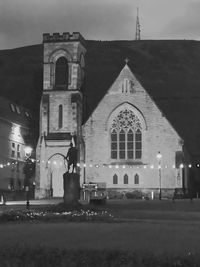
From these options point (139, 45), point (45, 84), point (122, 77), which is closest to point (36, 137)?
point (45, 84)

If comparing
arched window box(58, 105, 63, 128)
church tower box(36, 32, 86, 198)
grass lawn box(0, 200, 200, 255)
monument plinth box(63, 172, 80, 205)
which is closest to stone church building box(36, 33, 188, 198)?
church tower box(36, 32, 86, 198)

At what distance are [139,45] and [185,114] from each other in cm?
6932

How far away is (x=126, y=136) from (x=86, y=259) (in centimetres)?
5659

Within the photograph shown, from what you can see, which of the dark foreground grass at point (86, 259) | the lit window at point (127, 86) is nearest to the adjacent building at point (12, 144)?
the lit window at point (127, 86)

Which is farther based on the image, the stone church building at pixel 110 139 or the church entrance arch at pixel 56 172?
the church entrance arch at pixel 56 172

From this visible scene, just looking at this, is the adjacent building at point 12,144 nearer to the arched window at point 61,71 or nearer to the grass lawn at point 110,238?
the arched window at point 61,71

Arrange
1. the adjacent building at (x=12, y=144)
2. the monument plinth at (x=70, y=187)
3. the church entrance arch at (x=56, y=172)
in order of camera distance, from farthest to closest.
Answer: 1. the adjacent building at (x=12, y=144)
2. the church entrance arch at (x=56, y=172)
3. the monument plinth at (x=70, y=187)

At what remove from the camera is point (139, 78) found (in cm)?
9838

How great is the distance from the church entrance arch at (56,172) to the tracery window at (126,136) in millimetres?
6063

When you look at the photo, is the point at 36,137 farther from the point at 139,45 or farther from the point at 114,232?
the point at 139,45

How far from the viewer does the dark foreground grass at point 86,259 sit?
12758 millimetres

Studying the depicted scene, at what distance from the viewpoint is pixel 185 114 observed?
90750mm

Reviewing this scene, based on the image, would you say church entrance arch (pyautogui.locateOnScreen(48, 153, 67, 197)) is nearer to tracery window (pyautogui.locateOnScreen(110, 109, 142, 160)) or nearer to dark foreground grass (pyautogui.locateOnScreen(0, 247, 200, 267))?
tracery window (pyautogui.locateOnScreen(110, 109, 142, 160))

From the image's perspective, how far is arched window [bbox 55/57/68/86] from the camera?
72.8 metres
